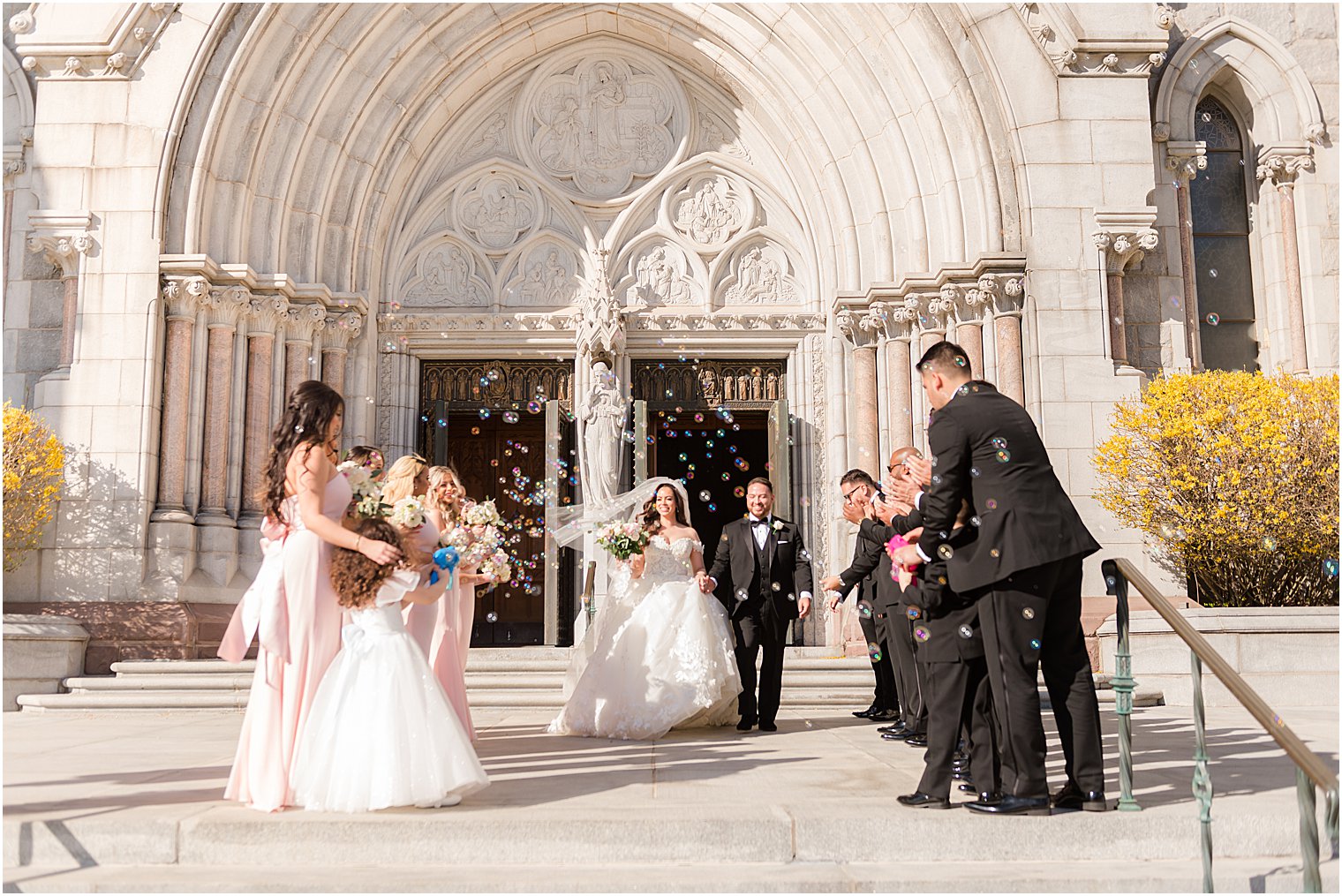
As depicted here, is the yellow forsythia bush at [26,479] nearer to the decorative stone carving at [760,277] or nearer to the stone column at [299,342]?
the stone column at [299,342]

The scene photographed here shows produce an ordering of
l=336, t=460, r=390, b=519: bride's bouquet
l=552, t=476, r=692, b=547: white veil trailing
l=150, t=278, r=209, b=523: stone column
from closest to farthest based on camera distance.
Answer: l=336, t=460, r=390, b=519: bride's bouquet
l=552, t=476, r=692, b=547: white veil trailing
l=150, t=278, r=209, b=523: stone column

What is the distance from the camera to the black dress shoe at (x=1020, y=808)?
15.4 ft

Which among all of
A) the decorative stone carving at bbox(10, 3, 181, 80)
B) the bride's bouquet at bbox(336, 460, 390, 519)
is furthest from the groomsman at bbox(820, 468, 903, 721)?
the decorative stone carving at bbox(10, 3, 181, 80)

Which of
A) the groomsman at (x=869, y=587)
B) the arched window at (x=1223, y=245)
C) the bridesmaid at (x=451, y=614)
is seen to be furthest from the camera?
the arched window at (x=1223, y=245)

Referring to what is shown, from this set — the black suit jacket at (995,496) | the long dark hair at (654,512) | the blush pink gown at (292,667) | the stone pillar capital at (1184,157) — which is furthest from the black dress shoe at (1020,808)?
the stone pillar capital at (1184,157)

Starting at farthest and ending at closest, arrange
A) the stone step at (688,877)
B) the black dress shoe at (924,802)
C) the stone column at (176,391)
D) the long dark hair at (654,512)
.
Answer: the stone column at (176,391), the long dark hair at (654,512), the black dress shoe at (924,802), the stone step at (688,877)

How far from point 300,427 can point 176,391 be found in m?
7.42

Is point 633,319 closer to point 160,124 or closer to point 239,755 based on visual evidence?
point 160,124

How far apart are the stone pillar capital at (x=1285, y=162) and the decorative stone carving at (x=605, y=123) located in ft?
22.3

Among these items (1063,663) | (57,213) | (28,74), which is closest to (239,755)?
(1063,663)

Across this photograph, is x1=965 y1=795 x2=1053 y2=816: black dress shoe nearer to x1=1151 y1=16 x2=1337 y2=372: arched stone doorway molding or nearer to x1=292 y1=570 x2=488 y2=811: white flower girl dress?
x1=292 y1=570 x2=488 y2=811: white flower girl dress

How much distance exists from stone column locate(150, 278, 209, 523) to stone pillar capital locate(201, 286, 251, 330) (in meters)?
0.15

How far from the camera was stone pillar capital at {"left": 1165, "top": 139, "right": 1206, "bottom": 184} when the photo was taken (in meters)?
12.7

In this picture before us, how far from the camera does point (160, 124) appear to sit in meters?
11.8
